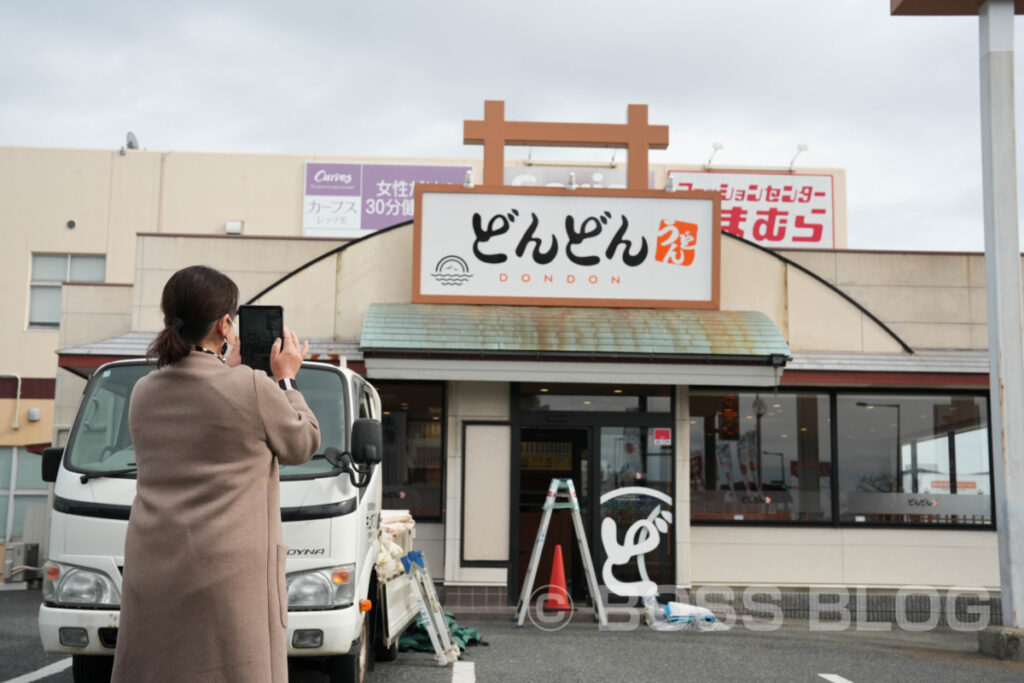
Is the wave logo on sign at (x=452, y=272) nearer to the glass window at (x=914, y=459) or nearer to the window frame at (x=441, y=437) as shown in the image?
the window frame at (x=441, y=437)

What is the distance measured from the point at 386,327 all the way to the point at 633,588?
4031mm

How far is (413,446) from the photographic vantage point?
12.0 meters

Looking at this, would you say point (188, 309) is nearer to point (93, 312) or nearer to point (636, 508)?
point (636, 508)

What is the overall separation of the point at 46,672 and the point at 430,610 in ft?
8.98

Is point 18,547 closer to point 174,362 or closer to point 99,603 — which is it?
point 99,603

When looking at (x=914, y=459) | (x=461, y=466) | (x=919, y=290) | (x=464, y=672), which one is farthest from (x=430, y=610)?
(x=919, y=290)

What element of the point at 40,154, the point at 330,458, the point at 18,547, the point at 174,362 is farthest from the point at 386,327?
the point at 40,154

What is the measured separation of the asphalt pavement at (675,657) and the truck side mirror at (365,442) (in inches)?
81.0

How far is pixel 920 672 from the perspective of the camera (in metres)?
8.03

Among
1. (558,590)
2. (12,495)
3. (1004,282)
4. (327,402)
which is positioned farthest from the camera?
(12,495)

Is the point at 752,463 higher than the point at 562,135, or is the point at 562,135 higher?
the point at 562,135

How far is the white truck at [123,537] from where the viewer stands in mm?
5297

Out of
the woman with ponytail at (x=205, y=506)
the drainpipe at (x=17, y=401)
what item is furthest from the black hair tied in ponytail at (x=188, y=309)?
the drainpipe at (x=17, y=401)

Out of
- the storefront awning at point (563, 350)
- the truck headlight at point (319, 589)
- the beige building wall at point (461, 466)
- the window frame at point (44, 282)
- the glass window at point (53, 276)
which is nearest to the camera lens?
the truck headlight at point (319, 589)
